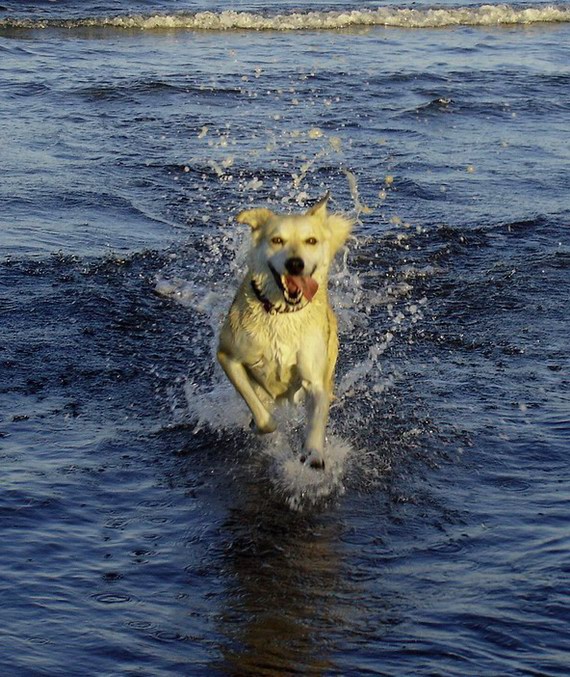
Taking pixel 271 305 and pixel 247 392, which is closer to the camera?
pixel 271 305

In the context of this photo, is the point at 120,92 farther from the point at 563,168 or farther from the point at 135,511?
the point at 135,511

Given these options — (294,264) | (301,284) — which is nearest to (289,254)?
(294,264)

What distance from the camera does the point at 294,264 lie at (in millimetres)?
5977

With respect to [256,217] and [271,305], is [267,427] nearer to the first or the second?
[271,305]

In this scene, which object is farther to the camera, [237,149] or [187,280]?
[237,149]

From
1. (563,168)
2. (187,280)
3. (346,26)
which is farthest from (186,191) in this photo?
(346,26)

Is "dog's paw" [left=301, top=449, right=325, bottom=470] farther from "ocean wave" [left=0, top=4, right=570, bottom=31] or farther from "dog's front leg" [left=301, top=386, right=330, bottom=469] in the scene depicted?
"ocean wave" [left=0, top=4, right=570, bottom=31]

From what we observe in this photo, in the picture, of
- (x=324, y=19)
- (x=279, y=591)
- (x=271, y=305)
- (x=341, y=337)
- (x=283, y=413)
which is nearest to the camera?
(x=279, y=591)

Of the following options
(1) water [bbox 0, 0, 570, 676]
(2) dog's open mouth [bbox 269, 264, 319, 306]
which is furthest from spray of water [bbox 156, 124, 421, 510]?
(2) dog's open mouth [bbox 269, 264, 319, 306]

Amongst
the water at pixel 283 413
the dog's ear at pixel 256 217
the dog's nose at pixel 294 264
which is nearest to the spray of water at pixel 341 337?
the water at pixel 283 413

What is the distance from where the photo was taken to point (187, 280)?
30.8 ft

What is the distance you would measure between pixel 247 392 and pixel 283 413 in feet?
2.48

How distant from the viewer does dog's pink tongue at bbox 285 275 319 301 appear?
610 centimetres

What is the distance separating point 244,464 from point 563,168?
6.92 meters
